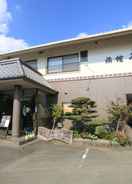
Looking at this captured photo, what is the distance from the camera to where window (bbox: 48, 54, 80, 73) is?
13.8 metres

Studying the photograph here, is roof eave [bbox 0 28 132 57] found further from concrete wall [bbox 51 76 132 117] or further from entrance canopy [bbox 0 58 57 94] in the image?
entrance canopy [bbox 0 58 57 94]

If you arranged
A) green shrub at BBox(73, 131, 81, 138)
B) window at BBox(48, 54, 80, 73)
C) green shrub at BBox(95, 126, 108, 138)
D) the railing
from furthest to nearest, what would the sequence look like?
window at BBox(48, 54, 80, 73), the railing, green shrub at BBox(73, 131, 81, 138), green shrub at BBox(95, 126, 108, 138)

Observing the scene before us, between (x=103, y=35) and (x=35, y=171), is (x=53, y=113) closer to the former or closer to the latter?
(x=103, y=35)

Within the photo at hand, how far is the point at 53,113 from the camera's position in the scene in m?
12.6

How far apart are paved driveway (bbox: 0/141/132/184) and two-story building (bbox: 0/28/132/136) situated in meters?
3.41

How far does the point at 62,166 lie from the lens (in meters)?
6.36

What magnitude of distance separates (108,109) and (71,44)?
534 centimetres

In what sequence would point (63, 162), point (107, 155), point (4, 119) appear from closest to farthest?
1. point (63, 162)
2. point (107, 155)
3. point (4, 119)

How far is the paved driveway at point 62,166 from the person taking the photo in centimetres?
518

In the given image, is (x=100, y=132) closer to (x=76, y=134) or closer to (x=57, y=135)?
(x=76, y=134)

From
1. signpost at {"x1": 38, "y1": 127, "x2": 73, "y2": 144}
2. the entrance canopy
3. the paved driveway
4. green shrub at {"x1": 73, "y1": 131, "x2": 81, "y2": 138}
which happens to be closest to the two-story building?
the entrance canopy

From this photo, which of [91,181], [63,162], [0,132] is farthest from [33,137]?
[91,181]

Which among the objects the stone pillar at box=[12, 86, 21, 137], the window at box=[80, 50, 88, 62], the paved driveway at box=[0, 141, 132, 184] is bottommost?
the paved driveway at box=[0, 141, 132, 184]

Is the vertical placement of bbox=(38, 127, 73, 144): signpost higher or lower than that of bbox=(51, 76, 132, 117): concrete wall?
lower
